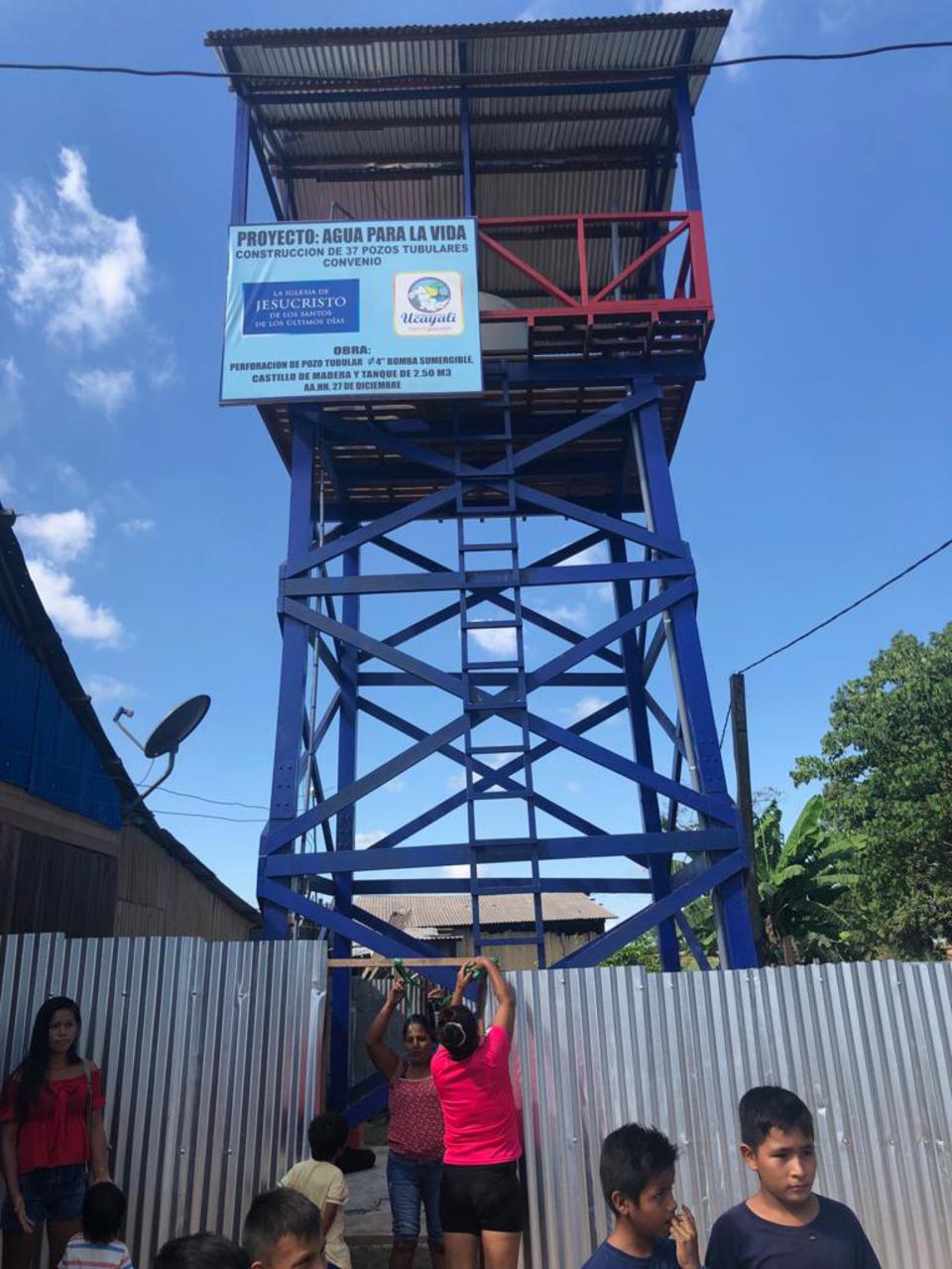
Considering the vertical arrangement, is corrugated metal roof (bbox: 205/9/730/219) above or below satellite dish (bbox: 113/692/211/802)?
above

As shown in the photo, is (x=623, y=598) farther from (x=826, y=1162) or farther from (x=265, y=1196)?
(x=265, y=1196)

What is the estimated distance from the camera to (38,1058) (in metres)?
5.19

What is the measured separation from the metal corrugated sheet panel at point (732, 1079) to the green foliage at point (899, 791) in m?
20.1

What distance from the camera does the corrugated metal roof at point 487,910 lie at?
26797 mm

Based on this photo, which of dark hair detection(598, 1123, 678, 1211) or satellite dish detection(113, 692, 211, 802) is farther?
satellite dish detection(113, 692, 211, 802)

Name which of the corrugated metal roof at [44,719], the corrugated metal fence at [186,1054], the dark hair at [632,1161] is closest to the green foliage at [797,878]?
the corrugated metal roof at [44,719]

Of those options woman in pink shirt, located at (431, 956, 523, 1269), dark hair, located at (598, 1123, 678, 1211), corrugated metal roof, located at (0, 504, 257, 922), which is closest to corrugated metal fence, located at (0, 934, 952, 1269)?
woman in pink shirt, located at (431, 956, 523, 1269)

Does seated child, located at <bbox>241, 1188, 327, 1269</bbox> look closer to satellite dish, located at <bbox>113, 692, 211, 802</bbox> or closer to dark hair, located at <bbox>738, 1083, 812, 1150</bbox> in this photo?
dark hair, located at <bbox>738, 1083, 812, 1150</bbox>

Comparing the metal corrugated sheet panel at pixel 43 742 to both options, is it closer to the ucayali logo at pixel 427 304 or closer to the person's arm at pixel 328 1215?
the ucayali logo at pixel 427 304

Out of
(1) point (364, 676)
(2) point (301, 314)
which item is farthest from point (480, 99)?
(1) point (364, 676)

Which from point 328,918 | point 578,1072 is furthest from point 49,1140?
point 578,1072

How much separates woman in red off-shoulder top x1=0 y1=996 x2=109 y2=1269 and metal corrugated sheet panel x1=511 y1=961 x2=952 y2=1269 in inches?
98.1

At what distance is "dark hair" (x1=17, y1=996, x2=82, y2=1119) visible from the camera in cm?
506

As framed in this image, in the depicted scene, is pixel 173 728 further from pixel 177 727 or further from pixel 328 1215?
pixel 328 1215
